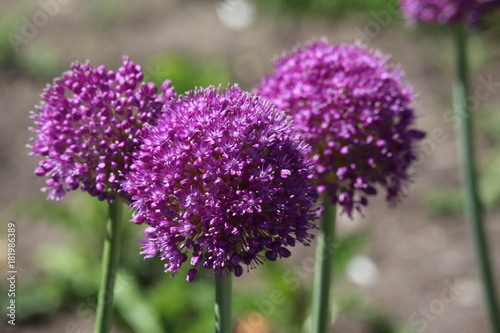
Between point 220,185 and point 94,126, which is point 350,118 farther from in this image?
point 94,126

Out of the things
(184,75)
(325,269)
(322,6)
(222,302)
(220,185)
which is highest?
(322,6)

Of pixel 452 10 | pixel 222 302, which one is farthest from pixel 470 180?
pixel 222 302

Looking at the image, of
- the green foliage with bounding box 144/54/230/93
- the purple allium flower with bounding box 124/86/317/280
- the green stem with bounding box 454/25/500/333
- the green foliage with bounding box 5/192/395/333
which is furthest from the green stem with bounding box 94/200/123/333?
the green foliage with bounding box 144/54/230/93

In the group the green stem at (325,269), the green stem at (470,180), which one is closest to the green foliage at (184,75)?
the green stem at (470,180)

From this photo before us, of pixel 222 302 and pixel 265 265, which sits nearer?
pixel 222 302

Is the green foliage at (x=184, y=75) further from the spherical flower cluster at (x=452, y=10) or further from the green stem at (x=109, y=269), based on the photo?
the green stem at (x=109, y=269)
